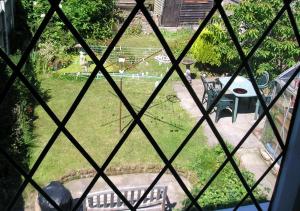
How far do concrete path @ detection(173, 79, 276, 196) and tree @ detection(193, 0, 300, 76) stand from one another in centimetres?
97

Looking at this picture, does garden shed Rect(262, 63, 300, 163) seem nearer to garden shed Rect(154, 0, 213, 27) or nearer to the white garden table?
the white garden table

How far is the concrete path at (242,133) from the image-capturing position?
6129 mm

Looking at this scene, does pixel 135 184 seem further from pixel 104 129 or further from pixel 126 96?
pixel 126 96

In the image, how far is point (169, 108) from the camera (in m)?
7.82

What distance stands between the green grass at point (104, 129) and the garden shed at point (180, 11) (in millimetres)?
4134

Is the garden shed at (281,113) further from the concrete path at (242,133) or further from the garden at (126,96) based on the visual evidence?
the garden at (126,96)

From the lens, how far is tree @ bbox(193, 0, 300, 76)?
7812mm

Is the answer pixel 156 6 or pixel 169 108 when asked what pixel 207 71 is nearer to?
pixel 169 108

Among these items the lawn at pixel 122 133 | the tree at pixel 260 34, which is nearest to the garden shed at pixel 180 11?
the lawn at pixel 122 133

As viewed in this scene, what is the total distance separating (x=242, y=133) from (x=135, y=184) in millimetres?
2301

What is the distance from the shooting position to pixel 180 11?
12.3 meters

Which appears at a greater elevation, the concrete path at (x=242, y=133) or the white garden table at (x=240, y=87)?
the white garden table at (x=240, y=87)

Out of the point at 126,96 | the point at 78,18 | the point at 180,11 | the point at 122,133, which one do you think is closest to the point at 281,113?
the point at 122,133

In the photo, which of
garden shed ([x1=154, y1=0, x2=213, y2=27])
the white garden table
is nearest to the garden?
the white garden table
